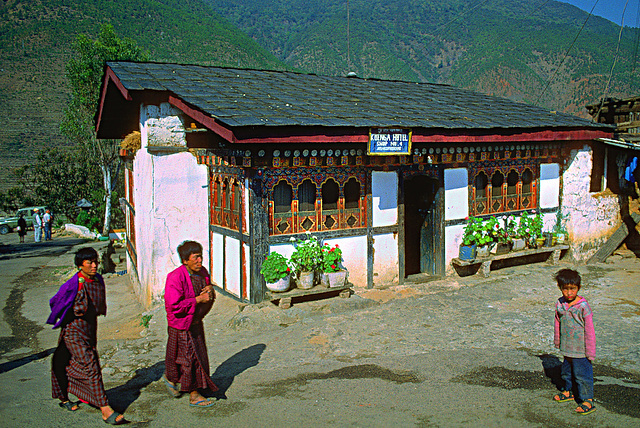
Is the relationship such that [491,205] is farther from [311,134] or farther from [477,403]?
[477,403]

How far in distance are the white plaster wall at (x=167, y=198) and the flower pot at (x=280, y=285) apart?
2265 millimetres

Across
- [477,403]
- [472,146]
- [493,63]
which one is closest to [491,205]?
[472,146]

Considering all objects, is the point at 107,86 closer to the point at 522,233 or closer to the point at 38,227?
the point at 522,233

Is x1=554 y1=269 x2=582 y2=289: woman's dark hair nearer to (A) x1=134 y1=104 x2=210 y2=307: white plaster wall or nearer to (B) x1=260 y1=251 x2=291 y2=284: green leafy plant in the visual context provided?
(B) x1=260 y1=251 x2=291 y2=284: green leafy plant

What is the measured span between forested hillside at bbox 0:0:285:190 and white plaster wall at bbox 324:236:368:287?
122ft

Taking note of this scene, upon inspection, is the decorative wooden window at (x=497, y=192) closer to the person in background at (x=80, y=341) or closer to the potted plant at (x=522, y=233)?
the potted plant at (x=522, y=233)

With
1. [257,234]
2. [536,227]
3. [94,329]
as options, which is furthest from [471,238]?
[94,329]

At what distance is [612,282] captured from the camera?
32.4 ft

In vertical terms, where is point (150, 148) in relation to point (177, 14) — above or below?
below

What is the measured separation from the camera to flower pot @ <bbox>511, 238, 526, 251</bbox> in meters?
10.7

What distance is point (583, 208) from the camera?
11977 mm

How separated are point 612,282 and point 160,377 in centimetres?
877

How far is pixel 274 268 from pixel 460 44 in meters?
82.9

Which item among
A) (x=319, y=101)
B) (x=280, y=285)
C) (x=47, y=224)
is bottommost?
(x=47, y=224)
